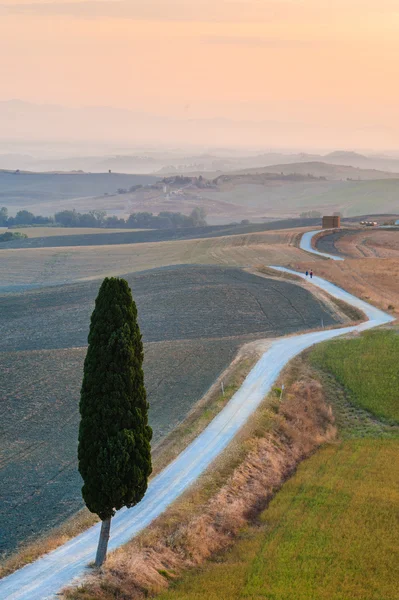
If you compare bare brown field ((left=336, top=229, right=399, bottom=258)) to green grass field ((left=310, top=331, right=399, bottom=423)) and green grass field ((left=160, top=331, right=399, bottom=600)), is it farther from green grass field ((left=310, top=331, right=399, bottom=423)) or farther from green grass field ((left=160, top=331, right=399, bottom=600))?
green grass field ((left=160, top=331, right=399, bottom=600))

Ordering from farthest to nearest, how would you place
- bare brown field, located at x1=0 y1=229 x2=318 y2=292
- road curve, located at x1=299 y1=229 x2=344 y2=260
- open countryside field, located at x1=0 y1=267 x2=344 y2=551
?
road curve, located at x1=299 y1=229 x2=344 y2=260 < bare brown field, located at x1=0 y1=229 x2=318 y2=292 < open countryside field, located at x1=0 y1=267 x2=344 y2=551

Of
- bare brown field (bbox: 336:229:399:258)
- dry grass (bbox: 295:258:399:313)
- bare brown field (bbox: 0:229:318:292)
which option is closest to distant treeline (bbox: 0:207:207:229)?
bare brown field (bbox: 0:229:318:292)

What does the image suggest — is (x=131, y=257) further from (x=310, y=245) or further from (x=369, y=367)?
(x=369, y=367)

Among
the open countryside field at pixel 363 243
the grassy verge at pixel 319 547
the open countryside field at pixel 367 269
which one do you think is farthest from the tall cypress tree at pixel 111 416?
the open countryside field at pixel 363 243

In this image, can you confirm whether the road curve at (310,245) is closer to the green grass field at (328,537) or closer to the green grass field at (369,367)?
the green grass field at (369,367)

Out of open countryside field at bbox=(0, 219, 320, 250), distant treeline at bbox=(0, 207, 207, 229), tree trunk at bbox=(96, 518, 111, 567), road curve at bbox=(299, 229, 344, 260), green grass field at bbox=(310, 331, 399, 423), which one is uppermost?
tree trunk at bbox=(96, 518, 111, 567)

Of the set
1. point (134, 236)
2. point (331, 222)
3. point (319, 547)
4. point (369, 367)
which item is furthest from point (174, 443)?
point (134, 236)

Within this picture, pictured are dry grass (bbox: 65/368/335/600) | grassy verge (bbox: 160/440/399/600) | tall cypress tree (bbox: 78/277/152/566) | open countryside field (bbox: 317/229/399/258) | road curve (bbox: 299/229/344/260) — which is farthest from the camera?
open countryside field (bbox: 317/229/399/258)

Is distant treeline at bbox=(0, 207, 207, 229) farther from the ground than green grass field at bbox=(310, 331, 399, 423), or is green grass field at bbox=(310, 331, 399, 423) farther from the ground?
green grass field at bbox=(310, 331, 399, 423)
